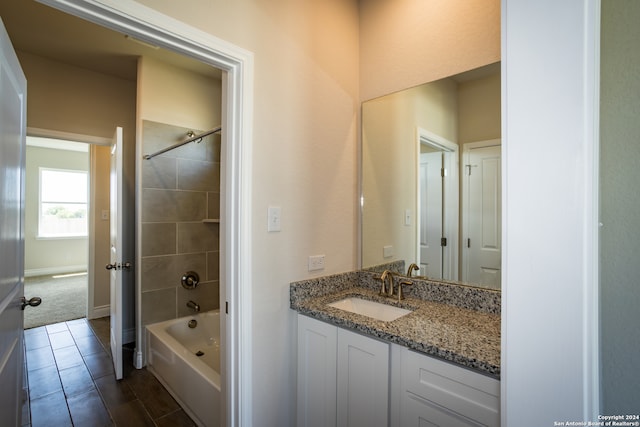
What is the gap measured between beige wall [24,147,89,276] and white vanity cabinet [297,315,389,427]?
7252mm

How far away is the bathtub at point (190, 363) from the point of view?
1861 mm

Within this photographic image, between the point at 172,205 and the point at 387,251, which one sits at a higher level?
the point at 172,205

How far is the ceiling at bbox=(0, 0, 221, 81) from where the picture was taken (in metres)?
2.24

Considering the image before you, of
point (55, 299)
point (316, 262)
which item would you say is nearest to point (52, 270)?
point (55, 299)

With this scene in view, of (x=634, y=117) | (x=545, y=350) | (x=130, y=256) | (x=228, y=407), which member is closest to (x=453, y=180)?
(x=634, y=117)

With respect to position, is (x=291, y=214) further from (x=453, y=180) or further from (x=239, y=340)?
(x=453, y=180)

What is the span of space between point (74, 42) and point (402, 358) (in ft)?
11.2

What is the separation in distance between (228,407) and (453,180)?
1592mm

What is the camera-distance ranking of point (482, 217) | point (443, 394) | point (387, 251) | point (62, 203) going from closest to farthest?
point (443, 394) < point (482, 217) < point (387, 251) < point (62, 203)

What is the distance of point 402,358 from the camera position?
1.22m

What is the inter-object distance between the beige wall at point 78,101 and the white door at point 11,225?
187 centimetres

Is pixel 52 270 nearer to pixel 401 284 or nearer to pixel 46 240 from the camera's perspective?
pixel 46 240

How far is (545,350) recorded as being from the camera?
71 centimetres

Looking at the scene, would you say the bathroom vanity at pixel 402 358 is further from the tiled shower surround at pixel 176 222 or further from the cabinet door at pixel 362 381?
the tiled shower surround at pixel 176 222
